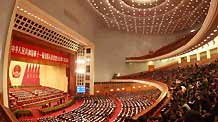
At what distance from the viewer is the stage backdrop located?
14096 millimetres

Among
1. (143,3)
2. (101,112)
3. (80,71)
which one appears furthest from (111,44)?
(101,112)

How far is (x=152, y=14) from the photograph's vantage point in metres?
17.9

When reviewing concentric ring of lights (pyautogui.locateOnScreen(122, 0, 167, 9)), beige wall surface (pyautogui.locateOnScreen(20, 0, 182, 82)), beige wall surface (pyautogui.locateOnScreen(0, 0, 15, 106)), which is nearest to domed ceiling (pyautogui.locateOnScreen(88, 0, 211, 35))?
concentric ring of lights (pyautogui.locateOnScreen(122, 0, 167, 9))

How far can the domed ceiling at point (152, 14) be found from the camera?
617 inches

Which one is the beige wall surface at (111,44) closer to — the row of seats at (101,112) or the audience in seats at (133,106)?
the audience in seats at (133,106)

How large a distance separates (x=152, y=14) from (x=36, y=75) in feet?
30.2

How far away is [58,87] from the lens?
1836cm

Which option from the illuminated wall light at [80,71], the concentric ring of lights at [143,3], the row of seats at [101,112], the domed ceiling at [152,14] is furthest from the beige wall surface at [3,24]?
the illuminated wall light at [80,71]

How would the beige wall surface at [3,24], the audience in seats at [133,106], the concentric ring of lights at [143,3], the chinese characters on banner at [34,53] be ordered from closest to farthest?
the beige wall surface at [3,24], the audience in seats at [133,106], the chinese characters on banner at [34,53], the concentric ring of lights at [143,3]

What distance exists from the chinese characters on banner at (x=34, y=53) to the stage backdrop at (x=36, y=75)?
1.58m

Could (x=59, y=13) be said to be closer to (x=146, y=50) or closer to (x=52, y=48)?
(x=52, y=48)

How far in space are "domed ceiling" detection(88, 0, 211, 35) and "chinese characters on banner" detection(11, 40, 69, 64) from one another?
13.4 feet

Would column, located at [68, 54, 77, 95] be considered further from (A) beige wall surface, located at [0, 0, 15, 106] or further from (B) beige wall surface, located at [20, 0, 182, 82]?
(A) beige wall surface, located at [0, 0, 15, 106]

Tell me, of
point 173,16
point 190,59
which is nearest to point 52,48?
point 173,16
